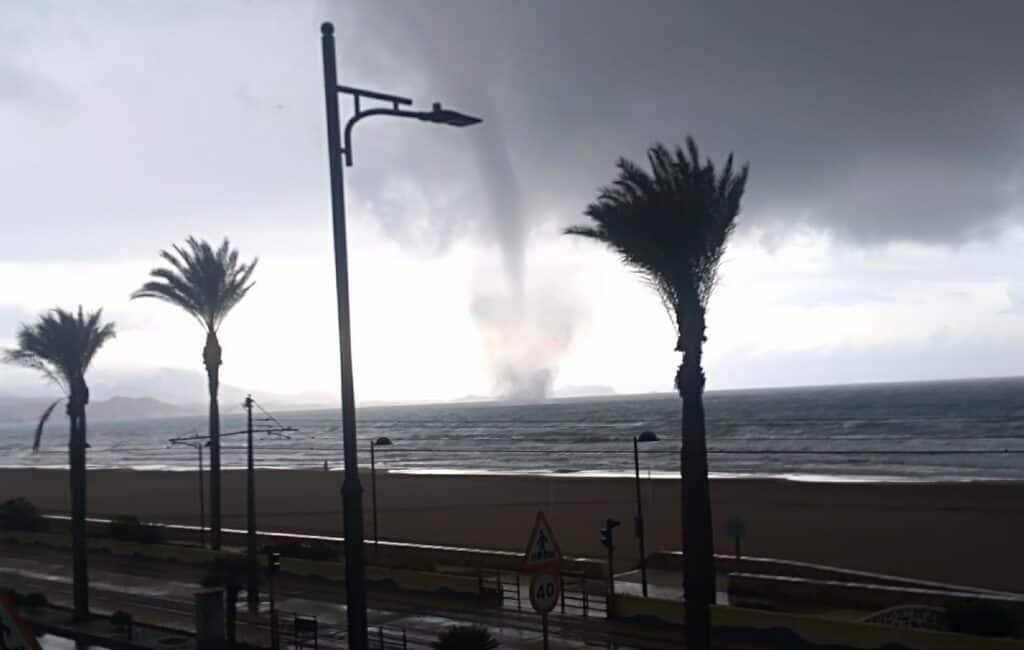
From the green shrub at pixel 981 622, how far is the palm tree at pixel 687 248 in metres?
6.53

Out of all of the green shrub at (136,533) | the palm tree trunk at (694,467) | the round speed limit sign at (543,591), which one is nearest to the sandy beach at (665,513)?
the green shrub at (136,533)

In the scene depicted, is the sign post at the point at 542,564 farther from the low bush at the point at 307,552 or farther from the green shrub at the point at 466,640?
the low bush at the point at 307,552

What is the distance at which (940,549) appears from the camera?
3559cm

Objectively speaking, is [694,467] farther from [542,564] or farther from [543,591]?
[543,591]

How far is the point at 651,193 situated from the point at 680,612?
10690mm

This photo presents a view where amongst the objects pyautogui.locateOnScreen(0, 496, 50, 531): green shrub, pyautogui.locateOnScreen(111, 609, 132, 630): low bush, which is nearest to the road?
pyautogui.locateOnScreen(111, 609, 132, 630): low bush

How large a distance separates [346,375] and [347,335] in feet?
1.42

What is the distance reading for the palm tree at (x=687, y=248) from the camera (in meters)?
14.9

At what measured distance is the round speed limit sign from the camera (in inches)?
431

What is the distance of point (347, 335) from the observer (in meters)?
9.97

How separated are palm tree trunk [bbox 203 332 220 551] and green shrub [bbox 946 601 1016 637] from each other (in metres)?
23.1

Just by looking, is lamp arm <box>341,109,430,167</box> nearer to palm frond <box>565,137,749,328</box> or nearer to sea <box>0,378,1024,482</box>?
palm frond <box>565,137,749,328</box>

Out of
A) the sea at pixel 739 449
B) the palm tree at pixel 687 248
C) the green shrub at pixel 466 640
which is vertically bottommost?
the sea at pixel 739 449

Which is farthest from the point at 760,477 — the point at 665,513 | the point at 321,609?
the point at 321,609
